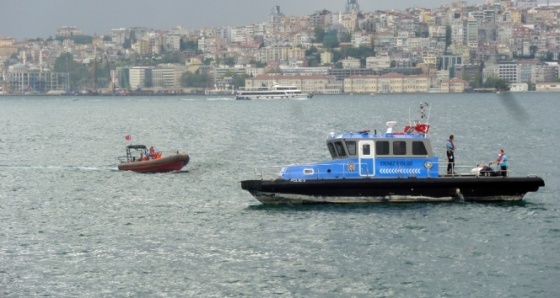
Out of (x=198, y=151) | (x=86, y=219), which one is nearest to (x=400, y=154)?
(x=86, y=219)

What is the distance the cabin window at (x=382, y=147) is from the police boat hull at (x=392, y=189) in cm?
76

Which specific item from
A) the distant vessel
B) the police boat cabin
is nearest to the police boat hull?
the police boat cabin

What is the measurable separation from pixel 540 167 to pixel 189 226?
63.0 ft

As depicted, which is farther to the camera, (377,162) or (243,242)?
(377,162)

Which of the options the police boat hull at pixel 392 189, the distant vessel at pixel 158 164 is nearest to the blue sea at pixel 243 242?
the police boat hull at pixel 392 189

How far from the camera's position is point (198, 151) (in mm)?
65250

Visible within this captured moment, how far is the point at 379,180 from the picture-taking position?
119 ft

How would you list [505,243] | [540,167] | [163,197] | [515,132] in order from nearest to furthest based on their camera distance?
[505,243] → [163,197] → [540,167] → [515,132]

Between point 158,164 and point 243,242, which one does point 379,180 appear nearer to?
point 243,242

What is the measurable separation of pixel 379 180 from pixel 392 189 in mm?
452

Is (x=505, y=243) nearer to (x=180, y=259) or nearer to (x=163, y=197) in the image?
(x=180, y=259)

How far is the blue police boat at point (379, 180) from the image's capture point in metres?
36.3

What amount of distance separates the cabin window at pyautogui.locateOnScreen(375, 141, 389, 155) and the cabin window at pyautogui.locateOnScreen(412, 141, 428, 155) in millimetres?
713

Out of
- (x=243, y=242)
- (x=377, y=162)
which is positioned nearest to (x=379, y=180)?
(x=377, y=162)
